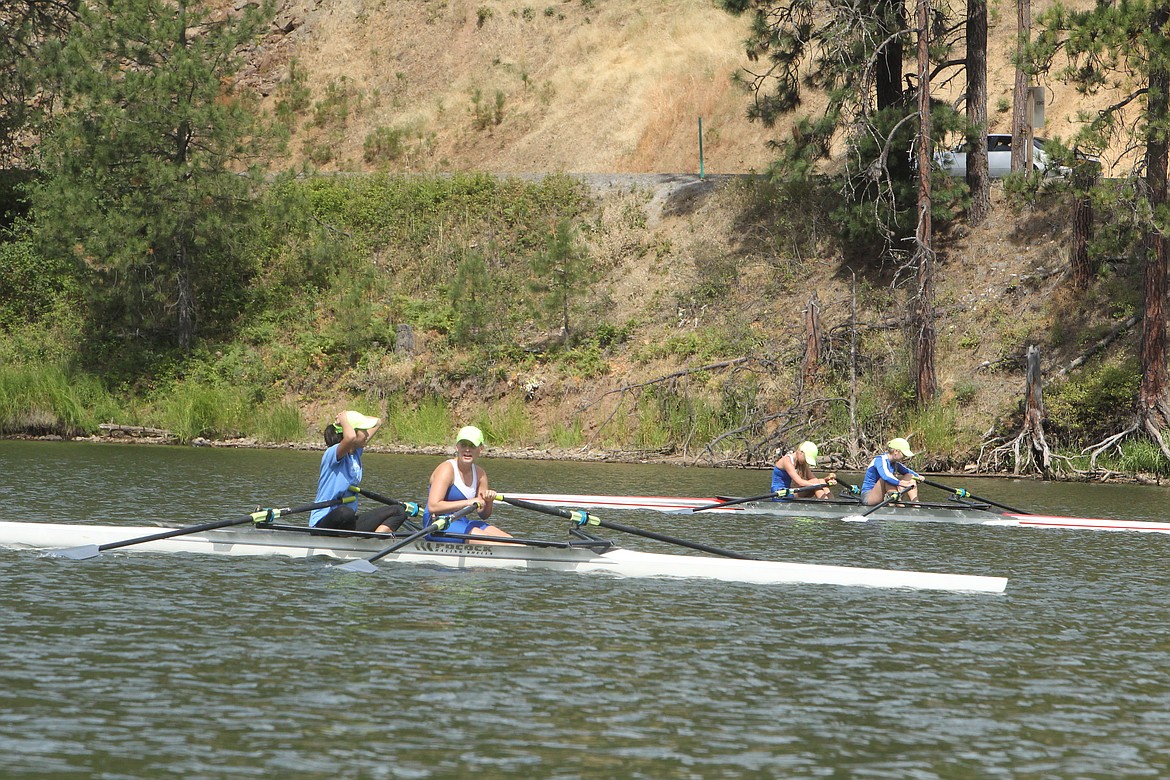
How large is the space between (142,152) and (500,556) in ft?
78.4

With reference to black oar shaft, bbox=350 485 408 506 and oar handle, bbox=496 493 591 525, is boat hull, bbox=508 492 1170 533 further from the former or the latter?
oar handle, bbox=496 493 591 525

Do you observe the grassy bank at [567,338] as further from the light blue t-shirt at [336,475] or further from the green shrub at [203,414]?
the light blue t-shirt at [336,475]

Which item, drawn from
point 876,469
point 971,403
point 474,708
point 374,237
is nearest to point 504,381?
point 374,237

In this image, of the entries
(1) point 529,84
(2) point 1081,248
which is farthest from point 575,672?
(1) point 529,84

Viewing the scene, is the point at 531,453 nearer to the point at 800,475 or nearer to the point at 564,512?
the point at 800,475

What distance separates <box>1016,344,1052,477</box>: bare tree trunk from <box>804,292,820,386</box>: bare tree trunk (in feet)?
17.5

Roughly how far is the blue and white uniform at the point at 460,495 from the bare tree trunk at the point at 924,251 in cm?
1611

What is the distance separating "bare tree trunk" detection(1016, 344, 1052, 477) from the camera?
25.0 meters

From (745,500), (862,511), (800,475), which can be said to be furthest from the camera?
(800,475)

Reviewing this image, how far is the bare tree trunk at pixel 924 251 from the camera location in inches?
1101

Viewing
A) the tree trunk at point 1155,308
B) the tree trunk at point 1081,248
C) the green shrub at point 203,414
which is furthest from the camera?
the green shrub at point 203,414

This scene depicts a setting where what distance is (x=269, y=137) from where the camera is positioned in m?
34.7

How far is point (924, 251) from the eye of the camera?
28.2 m

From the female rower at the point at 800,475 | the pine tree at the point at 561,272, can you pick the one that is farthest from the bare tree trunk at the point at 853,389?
the pine tree at the point at 561,272
